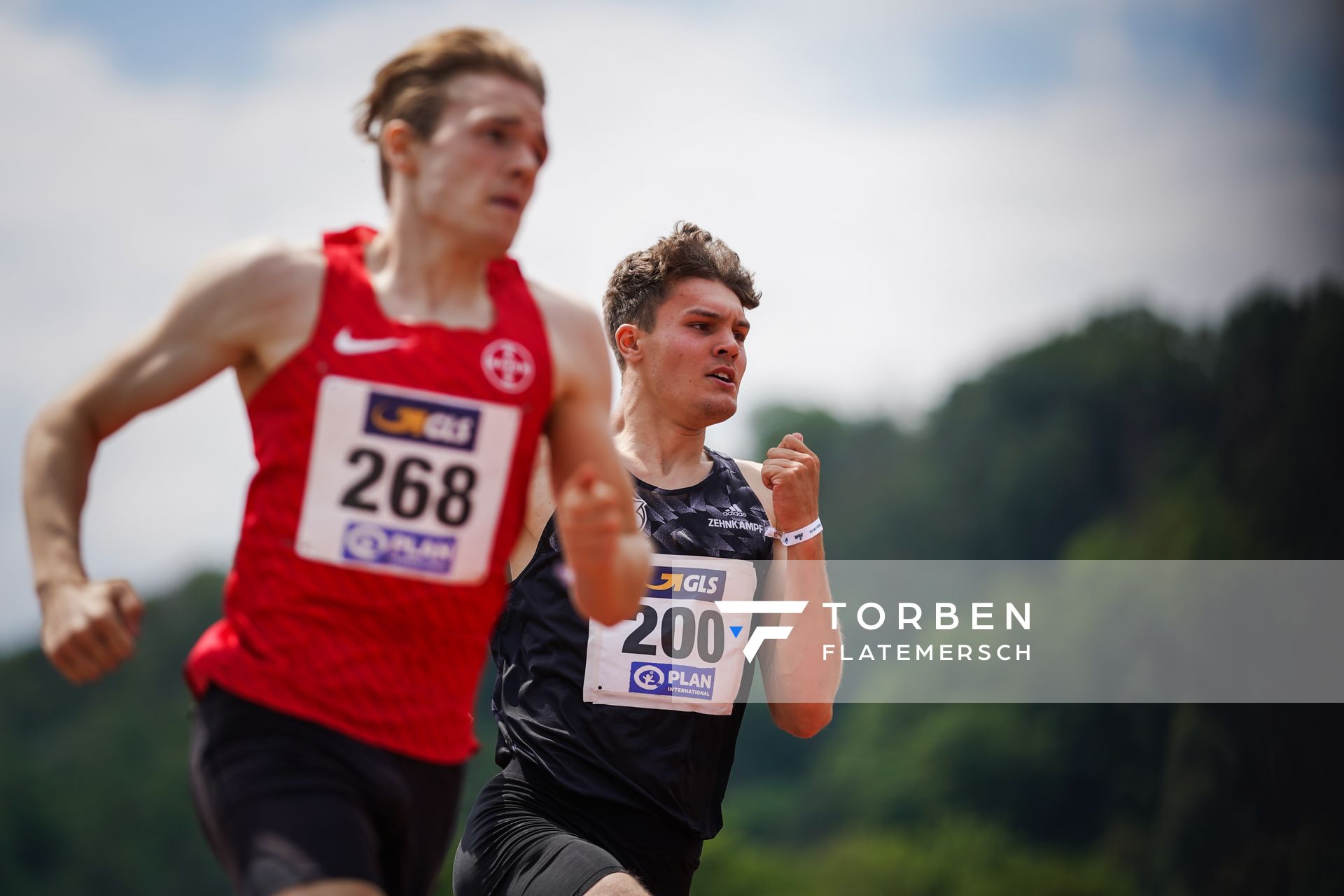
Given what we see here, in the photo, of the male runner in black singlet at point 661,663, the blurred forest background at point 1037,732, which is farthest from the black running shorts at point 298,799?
the blurred forest background at point 1037,732

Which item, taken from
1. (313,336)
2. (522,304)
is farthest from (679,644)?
(313,336)

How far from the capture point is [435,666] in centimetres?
334

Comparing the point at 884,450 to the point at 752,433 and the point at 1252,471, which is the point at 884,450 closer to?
the point at 752,433

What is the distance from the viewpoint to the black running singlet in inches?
196

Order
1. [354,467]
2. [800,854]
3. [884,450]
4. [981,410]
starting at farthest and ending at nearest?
[884,450], [981,410], [800,854], [354,467]

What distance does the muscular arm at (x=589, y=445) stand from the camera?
3412 mm

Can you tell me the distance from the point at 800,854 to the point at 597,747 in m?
49.8

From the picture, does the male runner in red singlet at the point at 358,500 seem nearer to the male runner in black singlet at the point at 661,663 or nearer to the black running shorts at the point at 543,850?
the black running shorts at the point at 543,850

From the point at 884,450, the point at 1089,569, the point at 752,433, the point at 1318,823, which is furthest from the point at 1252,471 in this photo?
the point at 752,433

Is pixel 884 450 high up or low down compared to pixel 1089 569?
up

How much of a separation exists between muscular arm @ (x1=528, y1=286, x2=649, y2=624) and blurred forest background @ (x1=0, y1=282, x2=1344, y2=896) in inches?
1414

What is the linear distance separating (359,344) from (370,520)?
37 cm

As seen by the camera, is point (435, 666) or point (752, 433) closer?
point (435, 666)

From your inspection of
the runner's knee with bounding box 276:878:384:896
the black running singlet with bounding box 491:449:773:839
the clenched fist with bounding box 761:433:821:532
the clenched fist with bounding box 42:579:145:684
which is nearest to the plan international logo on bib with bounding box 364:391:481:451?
the clenched fist with bounding box 42:579:145:684
